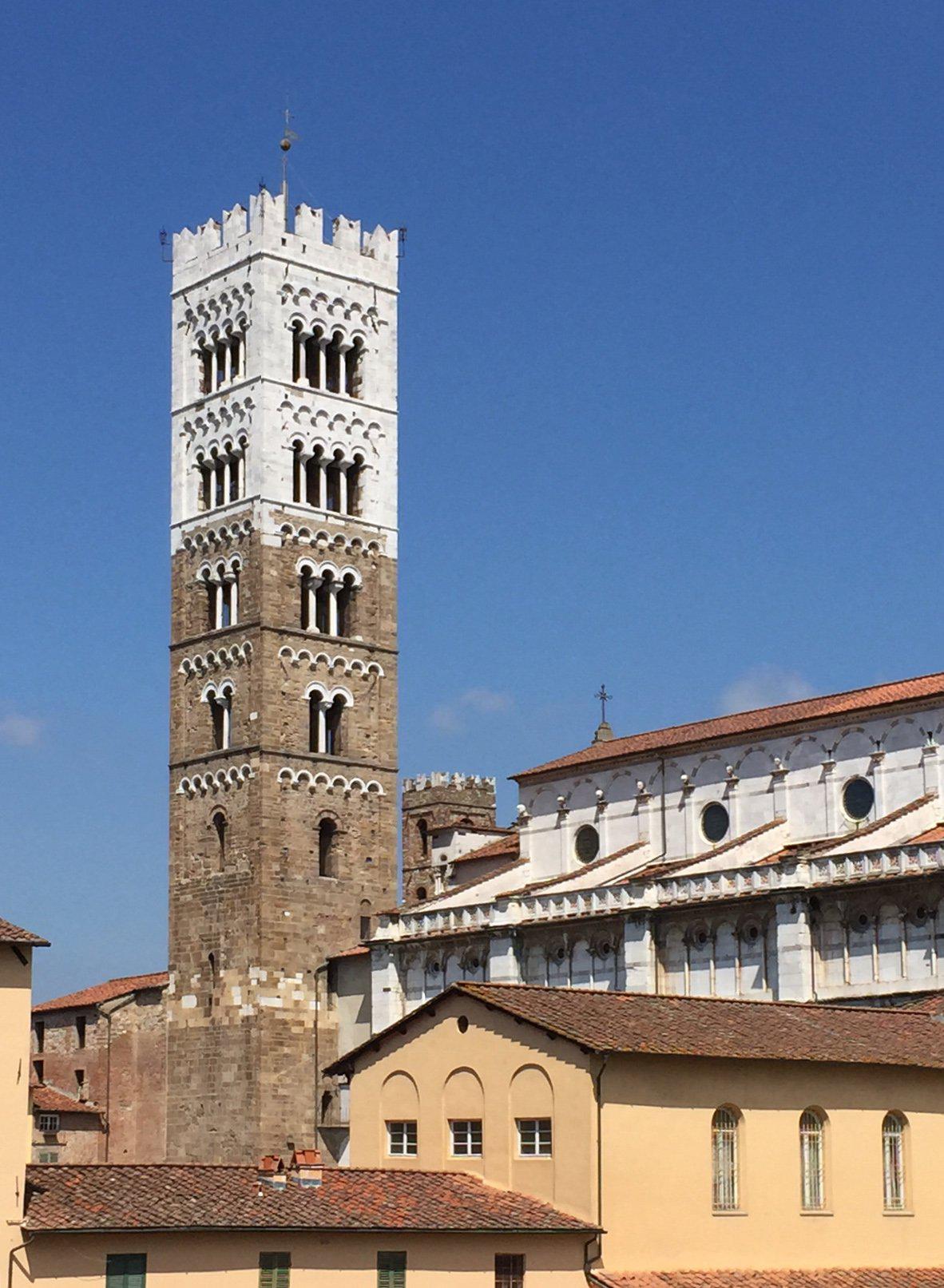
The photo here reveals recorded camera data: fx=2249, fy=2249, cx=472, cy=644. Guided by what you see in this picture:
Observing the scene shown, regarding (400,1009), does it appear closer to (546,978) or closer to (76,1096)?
(546,978)

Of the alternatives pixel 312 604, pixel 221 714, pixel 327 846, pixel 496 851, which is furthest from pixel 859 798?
pixel 221 714

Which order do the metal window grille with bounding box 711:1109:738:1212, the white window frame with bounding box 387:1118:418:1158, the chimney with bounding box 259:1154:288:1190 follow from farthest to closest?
1. the white window frame with bounding box 387:1118:418:1158
2. the metal window grille with bounding box 711:1109:738:1212
3. the chimney with bounding box 259:1154:288:1190

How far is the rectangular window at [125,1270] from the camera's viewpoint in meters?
28.4

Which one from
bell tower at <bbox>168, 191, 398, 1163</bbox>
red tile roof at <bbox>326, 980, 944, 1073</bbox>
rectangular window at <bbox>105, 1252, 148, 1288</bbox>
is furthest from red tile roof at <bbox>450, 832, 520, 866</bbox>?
rectangular window at <bbox>105, 1252, 148, 1288</bbox>

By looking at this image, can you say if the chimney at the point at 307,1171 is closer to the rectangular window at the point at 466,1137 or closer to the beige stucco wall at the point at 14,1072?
the rectangular window at the point at 466,1137

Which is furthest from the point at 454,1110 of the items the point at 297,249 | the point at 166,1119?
the point at 297,249

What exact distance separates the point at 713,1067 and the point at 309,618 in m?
36.9

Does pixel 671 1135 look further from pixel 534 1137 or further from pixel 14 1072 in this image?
pixel 14 1072

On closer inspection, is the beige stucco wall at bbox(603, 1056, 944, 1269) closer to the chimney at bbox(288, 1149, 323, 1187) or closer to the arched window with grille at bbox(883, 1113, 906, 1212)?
the arched window with grille at bbox(883, 1113, 906, 1212)

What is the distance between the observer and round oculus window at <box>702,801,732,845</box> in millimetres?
60000

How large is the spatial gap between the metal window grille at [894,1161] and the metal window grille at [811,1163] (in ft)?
4.47

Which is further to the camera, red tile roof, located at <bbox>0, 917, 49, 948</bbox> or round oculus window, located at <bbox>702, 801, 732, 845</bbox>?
round oculus window, located at <bbox>702, 801, 732, 845</bbox>

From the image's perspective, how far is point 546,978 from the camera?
5919 cm

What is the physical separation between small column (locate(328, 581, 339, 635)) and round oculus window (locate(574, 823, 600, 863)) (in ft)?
34.4
